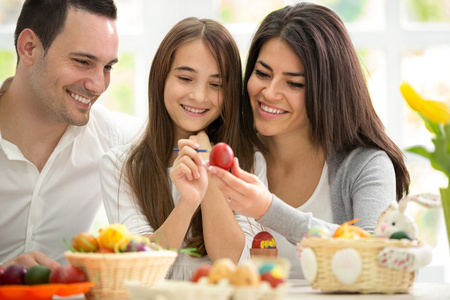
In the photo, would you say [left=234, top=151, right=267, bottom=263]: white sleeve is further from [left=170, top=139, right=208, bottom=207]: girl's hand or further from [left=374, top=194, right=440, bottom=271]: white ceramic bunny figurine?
[left=374, top=194, right=440, bottom=271]: white ceramic bunny figurine

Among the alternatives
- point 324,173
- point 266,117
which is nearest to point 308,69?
point 266,117

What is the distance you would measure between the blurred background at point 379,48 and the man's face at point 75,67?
130 cm

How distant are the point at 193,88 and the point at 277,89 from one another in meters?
0.35

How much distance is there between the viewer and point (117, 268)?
1.44 meters

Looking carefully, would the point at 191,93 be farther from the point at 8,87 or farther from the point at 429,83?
the point at 429,83

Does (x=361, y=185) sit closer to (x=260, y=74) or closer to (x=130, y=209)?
(x=260, y=74)

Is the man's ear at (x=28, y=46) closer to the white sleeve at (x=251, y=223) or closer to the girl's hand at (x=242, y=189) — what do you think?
the white sleeve at (x=251, y=223)

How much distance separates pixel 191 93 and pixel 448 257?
2584mm

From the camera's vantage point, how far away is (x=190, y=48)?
2463 mm

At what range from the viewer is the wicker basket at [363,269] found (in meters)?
1.53

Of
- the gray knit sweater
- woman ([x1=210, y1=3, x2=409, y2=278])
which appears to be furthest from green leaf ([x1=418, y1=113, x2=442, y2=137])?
woman ([x1=210, y1=3, x2=409, y2=278])

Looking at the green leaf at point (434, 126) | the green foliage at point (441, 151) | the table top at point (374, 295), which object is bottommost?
the table top at point (374, 295)

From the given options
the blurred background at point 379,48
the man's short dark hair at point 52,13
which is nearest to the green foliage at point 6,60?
the blurred background at point 379,48

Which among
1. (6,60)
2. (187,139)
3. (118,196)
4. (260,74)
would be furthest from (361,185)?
(6,60)
